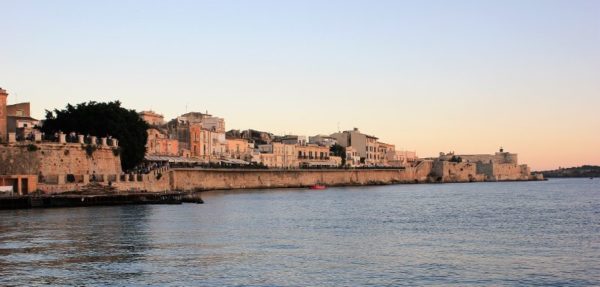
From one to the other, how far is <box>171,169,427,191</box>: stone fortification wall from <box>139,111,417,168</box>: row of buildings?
158 inches

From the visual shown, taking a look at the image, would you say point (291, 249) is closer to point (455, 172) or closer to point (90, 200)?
point (90, 200)

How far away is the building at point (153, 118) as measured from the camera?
106 meters

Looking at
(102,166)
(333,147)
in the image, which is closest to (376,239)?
(102,166)

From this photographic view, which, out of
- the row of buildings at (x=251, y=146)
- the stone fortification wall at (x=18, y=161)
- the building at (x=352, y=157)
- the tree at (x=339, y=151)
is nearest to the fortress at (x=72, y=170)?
the stone fortification wall at (x=18, y=161)

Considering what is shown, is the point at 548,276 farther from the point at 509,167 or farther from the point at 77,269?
the point at 509,167

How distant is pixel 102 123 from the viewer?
70875mm

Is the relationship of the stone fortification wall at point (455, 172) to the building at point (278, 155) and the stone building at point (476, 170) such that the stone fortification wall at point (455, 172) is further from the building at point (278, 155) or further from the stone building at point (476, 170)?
the building at point (278, 155)

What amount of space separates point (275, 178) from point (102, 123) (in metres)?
43.1

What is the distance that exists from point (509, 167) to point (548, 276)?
174m

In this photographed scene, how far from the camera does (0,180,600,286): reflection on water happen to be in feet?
77.3

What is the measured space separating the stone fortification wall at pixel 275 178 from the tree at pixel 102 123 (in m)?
7.64

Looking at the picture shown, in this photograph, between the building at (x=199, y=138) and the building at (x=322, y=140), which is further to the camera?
the building at (x=322, y=140)

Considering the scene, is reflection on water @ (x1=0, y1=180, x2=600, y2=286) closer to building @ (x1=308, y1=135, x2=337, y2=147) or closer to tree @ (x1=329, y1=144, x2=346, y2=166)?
tree @ (x1=329, y1=144, x2=346, y2=166)

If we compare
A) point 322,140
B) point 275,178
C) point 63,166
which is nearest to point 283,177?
point 275,178
